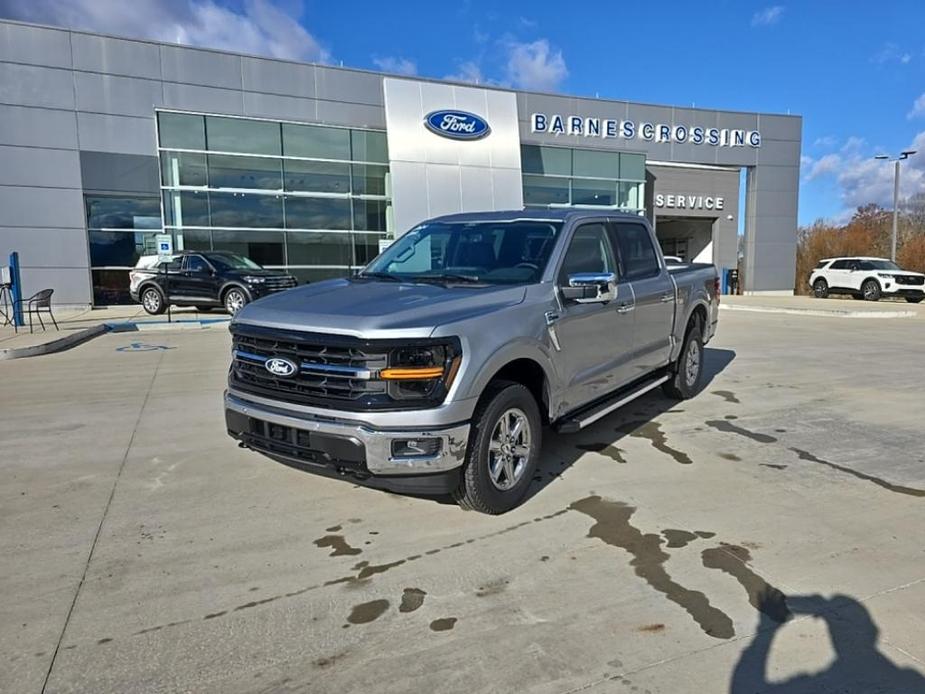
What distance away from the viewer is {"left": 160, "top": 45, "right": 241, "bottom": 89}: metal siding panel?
70.7 ft

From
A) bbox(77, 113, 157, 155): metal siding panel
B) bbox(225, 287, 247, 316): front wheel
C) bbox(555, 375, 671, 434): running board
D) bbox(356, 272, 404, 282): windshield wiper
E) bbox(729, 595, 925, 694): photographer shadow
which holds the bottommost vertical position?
bbox(729, 595, 925, 694): photographer shadow

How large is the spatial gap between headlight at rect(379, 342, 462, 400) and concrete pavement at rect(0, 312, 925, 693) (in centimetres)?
90

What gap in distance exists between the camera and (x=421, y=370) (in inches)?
138

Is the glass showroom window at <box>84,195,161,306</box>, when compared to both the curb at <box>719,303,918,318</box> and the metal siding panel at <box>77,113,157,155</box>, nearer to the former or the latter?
the metal siding panel at <box>77,113,157,155</box>

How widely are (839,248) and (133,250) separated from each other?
144 feet

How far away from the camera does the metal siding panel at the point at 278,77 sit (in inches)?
888

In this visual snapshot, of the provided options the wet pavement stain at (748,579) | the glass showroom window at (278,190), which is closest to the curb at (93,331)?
the glass showroom window at (278,190)

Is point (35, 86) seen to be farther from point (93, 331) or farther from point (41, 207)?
point (93, 331)

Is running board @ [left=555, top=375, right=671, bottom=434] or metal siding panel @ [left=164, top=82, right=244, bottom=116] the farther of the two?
metal siding panel @ [left=164, top=82, right=244, bottom=116]

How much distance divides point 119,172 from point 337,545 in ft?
71.7

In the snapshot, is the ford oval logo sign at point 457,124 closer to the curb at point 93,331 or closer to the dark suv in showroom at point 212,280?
the dark suv in showroom at point 212,280

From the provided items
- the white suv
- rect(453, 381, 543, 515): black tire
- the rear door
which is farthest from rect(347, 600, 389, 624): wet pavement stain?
the white suv

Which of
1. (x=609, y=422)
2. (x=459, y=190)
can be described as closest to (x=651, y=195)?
(x=459, y=190)

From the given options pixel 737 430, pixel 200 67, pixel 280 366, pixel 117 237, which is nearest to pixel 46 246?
pixel 117 237
